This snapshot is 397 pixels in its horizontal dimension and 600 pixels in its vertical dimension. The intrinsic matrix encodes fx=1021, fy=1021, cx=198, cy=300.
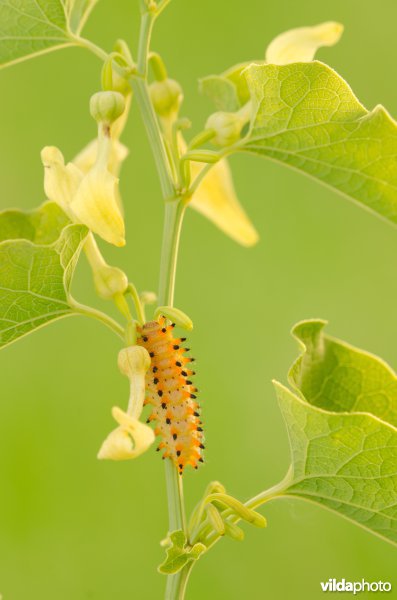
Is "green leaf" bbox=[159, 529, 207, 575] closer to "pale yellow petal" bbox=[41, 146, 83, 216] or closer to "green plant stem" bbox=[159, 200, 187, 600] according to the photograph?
"green plant stem" bbox=[159, 200, 187, 600]

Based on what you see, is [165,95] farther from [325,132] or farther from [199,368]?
[199,368]

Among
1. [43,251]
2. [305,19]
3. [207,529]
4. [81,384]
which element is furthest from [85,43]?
[305,19]

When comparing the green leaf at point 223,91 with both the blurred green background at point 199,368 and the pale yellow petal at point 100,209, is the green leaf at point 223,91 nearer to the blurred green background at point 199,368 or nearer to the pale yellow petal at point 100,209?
the pale yellow petal at point 100,209

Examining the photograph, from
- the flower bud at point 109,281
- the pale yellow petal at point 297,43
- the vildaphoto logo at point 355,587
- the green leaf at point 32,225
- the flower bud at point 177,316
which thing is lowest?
the vildaphoto logo at point 355,587

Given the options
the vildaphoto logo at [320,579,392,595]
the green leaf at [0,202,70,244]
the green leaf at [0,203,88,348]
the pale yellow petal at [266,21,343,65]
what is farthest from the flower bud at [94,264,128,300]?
the vildaphoto logo at [320,579,392,595]

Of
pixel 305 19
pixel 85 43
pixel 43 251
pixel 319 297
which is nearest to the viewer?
pixel 43 251

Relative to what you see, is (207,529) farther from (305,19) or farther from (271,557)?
(305,19)

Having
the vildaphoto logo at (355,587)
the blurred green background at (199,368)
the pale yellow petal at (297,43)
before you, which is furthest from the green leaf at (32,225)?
the blurred green background at (199,368)
